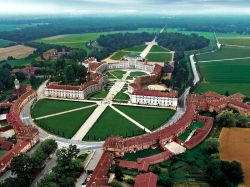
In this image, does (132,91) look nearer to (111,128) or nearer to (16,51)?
(111,128)

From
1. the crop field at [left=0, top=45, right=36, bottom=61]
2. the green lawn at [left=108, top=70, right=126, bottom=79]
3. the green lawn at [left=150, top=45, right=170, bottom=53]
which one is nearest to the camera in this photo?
the green lawn at [left=108, top=70, right=126, bottom=79]

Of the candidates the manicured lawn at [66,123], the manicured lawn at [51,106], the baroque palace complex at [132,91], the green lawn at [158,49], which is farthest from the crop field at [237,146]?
the green lawn at [158,49]

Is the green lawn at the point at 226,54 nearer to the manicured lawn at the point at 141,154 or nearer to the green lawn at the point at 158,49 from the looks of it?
the green lawn at the point at 158,49

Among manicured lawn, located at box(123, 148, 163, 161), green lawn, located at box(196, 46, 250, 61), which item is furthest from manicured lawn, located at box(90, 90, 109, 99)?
green lawn, located at box(196, 46, 250, 61)

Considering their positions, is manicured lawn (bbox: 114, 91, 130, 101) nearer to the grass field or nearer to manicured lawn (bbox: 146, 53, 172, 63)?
manicured lawn (bbox: 146, 53, 172, 63)

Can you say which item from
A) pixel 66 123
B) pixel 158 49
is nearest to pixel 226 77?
pixel 66 123
